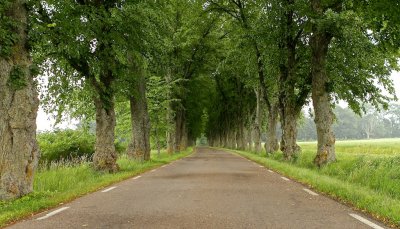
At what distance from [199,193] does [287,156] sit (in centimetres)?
1288

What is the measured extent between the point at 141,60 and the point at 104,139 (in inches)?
131

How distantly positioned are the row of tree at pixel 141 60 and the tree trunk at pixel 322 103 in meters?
0.04

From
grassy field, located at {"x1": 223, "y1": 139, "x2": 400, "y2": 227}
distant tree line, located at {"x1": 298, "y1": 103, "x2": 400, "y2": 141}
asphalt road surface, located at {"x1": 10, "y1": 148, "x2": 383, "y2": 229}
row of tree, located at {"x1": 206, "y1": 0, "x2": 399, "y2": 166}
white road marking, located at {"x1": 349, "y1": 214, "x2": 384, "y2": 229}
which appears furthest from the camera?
distant tree line, located at {"x1": 298, "y1": 103, "x2": 400, "y2": 141}

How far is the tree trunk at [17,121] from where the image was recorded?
8641mm

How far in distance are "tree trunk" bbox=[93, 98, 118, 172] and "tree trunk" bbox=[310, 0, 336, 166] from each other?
8145mm

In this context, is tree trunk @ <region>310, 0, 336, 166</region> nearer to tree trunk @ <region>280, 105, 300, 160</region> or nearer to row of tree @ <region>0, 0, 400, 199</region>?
row of tree @ <region>0, 0, 400, 199</region>

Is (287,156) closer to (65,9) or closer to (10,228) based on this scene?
(65,9)

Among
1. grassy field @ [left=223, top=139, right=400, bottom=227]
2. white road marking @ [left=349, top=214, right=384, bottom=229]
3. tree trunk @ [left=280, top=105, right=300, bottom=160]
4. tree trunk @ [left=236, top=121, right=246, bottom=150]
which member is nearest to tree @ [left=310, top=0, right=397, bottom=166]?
grassy field @ [left=223, top=139, right=400, bottom=227]

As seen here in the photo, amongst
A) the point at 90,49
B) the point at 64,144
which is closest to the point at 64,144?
the point at 64,144

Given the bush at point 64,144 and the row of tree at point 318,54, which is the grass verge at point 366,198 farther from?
the bush at point 64,144

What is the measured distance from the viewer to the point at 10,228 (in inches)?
240

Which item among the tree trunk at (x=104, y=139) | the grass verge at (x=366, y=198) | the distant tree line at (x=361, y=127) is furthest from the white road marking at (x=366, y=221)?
the distant tree line at (x=361, y=127)

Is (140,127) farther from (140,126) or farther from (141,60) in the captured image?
(141,60)

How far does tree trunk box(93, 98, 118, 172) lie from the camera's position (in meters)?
15.5
